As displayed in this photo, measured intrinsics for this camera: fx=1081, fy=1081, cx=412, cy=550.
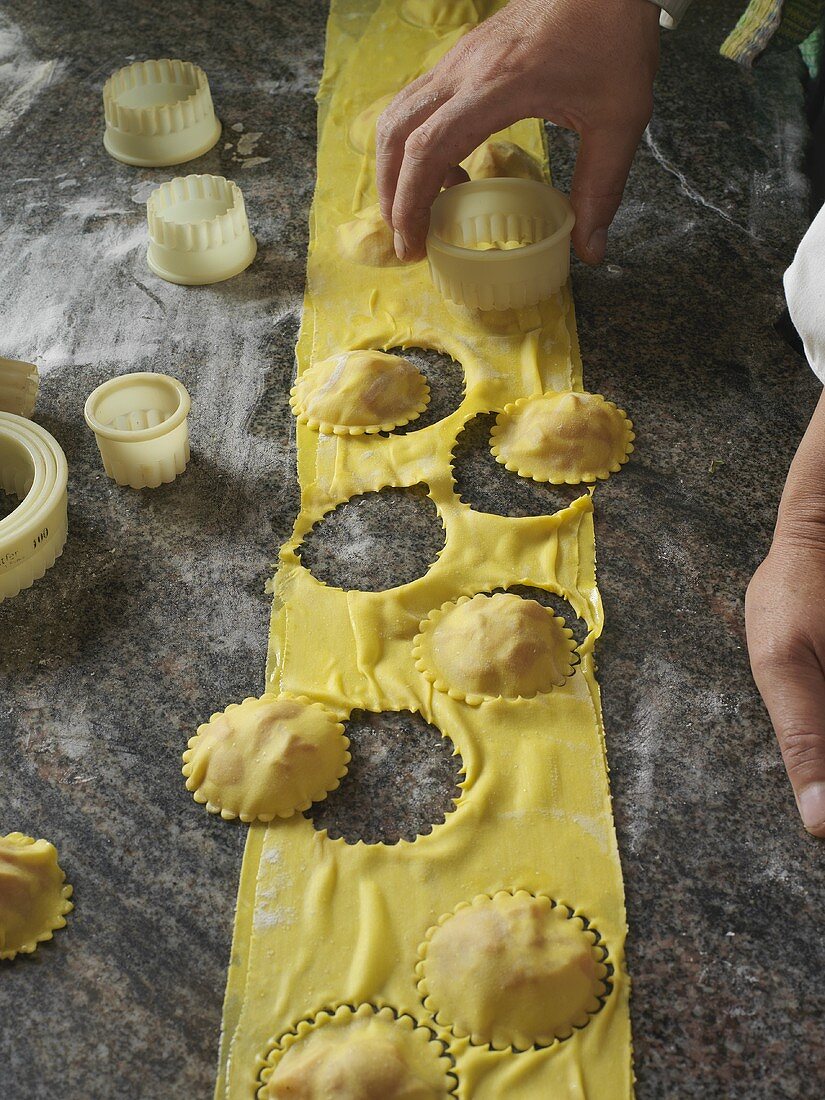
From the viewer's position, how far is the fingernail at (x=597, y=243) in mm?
2133

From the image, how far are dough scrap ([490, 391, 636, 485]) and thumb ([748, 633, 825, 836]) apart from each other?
464mm

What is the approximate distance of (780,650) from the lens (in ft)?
4.98

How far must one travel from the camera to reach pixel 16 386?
6.40 feet

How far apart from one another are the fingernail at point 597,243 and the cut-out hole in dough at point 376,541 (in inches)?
25.8

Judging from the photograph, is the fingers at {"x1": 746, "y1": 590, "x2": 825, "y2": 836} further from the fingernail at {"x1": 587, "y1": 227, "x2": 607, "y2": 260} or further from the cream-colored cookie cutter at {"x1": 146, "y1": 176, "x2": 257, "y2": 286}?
the cream-colored cookie cutter at {"x1": 146, "y1": 176, "x2": 257, "y2": 286}

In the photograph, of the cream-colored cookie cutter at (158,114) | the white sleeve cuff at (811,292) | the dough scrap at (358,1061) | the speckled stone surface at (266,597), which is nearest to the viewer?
the dough scrap at (358,1061)

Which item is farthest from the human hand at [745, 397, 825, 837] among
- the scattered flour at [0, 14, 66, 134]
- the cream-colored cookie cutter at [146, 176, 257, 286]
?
the scattered flour at [0, 14, 66, 134]

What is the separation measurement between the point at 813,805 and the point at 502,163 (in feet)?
5.05

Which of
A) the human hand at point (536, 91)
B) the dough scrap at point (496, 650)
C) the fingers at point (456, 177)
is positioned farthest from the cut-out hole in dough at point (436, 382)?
the dough scrap at point (496, 650)

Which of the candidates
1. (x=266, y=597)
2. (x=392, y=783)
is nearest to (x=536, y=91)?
(x=266, y=597)

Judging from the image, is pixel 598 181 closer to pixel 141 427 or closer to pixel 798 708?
pixel 141 427

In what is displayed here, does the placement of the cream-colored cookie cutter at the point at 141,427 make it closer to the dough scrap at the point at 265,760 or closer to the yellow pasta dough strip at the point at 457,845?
the yellow pasta dough strip at the point at 457,845

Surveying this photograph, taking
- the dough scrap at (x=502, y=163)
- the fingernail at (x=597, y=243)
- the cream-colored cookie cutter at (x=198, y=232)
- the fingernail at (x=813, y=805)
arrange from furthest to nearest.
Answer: the dough scrap at (x=502, y=163), the cream-colored cookie cutter at (x=198, y=232), the fingernail at (x=597, y=243), the fingernail at (x=813, y=805)

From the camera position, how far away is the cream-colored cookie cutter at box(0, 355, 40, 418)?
1940mm
